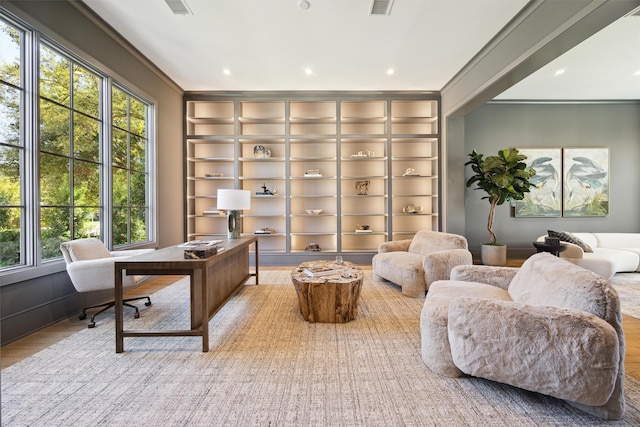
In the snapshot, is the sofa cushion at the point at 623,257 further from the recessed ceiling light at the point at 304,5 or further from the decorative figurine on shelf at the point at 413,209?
the recessed ceiling light at the point at 304,5

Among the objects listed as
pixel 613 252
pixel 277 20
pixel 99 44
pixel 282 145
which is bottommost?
pixel 613 252

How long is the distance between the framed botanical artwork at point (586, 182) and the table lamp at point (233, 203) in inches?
230

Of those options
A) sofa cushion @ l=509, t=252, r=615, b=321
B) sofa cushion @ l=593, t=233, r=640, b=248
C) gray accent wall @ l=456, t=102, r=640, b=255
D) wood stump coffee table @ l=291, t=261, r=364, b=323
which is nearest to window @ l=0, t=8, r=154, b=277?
wood stump coffee table @ l=291, t=261, r=364, b=323

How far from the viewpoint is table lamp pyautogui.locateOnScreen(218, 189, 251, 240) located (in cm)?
323

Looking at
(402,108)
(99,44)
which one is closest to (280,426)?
(99,44)

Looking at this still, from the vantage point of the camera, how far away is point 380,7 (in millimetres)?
2887

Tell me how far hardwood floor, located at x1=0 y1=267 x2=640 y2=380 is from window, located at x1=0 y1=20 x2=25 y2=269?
24.6 inches

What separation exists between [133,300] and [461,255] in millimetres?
3615

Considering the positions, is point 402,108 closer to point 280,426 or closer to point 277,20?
point 277,20

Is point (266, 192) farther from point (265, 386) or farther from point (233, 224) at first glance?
point (265, 386)

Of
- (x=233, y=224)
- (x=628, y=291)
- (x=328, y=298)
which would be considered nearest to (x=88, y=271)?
(x=233, y=224)

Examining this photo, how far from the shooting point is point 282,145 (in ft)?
17.5

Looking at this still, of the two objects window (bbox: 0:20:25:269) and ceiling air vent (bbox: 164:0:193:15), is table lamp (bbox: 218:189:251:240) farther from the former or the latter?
ceiling air vent (bbox: 164:0:193:15)

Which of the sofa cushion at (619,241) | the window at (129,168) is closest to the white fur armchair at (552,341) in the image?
the window at (129,168)
